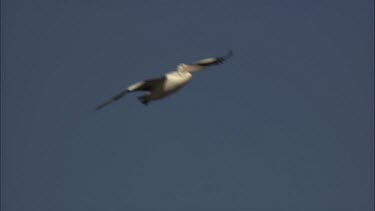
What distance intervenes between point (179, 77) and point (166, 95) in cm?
75

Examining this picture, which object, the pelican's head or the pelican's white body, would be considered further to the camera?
the pelican's head

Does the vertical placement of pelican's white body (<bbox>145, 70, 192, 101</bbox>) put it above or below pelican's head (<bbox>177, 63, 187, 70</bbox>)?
below

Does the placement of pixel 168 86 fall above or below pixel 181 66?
below

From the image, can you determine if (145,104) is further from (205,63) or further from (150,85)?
(205,63)

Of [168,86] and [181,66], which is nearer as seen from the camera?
[168,86]

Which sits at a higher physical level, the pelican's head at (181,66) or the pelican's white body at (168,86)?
the pelican's head at (181,66)

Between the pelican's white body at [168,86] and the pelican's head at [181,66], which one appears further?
the pelican's head at [181,66]

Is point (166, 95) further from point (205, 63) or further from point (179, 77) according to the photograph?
point (205, 63)

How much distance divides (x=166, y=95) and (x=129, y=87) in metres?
1.47

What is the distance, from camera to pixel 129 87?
86.2ft

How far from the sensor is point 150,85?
2553 centimetres

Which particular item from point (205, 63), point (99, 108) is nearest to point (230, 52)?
point (205, 63)

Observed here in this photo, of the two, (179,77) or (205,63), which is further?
(205,63)

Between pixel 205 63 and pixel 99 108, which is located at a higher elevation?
pixel 205 63
